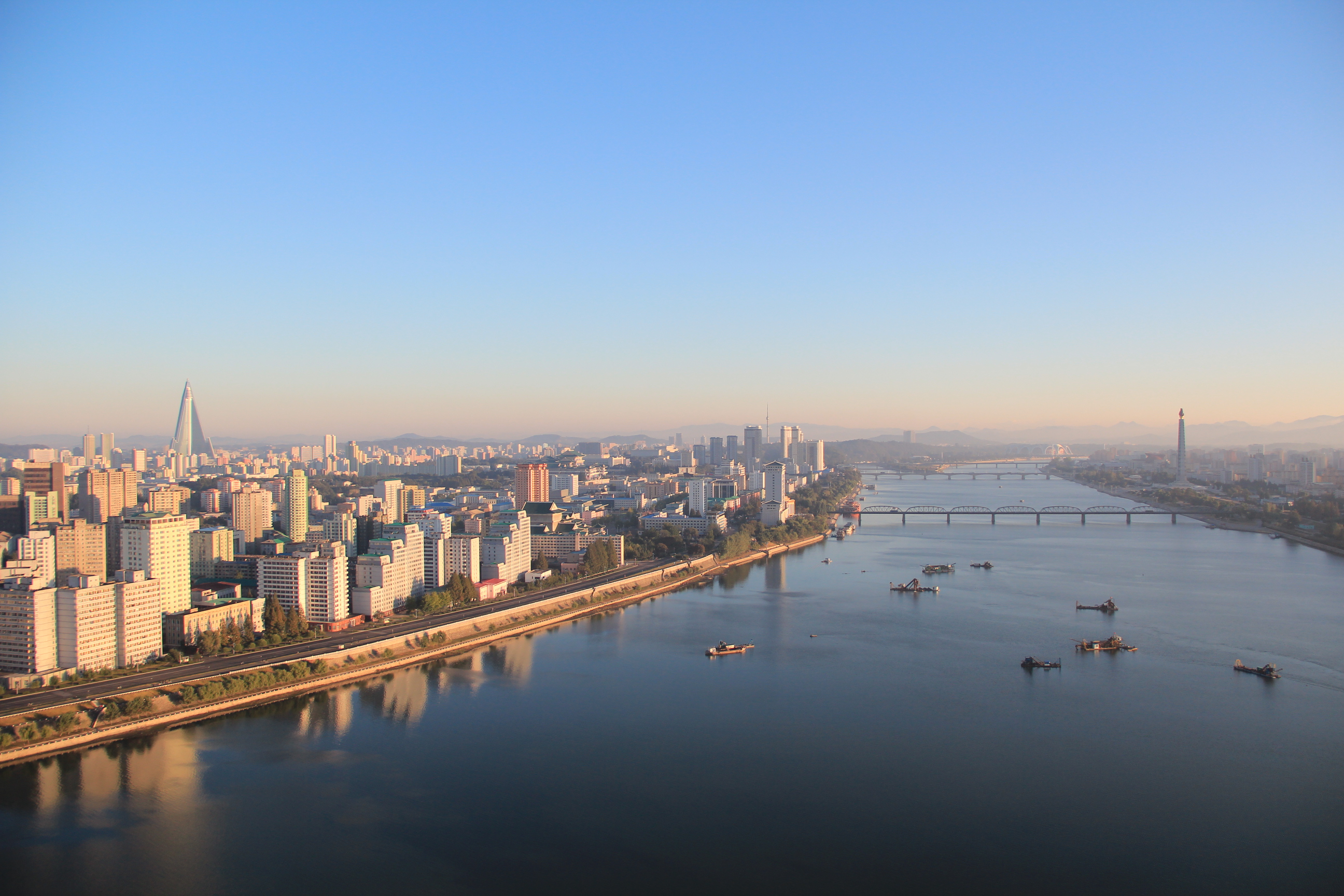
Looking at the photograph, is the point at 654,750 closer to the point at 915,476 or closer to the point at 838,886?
the point at 838,886

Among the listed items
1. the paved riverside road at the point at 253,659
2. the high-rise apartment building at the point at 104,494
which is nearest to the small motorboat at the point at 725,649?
the paved riverside road at the point at 253,659

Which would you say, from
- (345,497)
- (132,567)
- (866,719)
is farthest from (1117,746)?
(345,497)

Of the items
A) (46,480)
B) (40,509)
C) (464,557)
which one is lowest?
(464,557)

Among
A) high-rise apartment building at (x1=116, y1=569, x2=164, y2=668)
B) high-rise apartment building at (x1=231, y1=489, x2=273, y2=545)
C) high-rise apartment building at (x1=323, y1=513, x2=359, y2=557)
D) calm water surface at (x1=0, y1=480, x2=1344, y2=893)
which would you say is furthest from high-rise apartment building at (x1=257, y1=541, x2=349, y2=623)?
high-rise apartment building at (x1=231, y1=489, x2=273, y2=545)

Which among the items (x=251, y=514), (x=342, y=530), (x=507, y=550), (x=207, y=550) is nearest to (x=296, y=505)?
(x=251, y=514)

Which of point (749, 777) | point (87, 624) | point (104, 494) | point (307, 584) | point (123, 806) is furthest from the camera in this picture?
point (104, 494)

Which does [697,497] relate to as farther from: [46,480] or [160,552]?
[160,552]

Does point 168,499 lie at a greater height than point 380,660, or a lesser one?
greater
